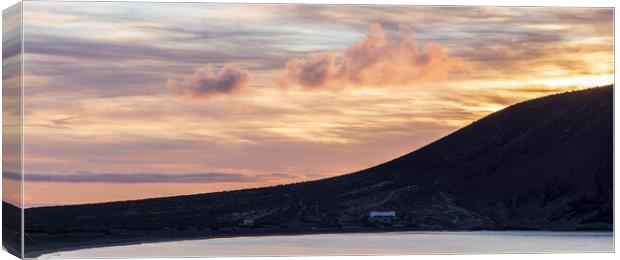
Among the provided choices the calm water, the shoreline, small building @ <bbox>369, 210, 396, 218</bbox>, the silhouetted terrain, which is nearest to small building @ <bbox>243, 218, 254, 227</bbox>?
the silhouetted terrain

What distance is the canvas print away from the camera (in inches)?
1174

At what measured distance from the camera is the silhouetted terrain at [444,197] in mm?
31984

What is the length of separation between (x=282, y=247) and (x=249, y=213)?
2.50 meters

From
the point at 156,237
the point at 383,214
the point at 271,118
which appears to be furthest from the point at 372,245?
the point at 156,237

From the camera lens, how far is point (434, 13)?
1253 inches

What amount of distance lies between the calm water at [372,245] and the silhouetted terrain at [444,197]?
1.36 feet

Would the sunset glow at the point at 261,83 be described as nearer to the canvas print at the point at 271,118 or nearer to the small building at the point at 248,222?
the canvas print at the point at 271,118

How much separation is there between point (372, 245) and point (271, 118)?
363 cm

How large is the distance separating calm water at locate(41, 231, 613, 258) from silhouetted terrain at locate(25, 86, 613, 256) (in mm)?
414

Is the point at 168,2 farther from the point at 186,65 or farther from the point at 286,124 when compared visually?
the point at 286,124

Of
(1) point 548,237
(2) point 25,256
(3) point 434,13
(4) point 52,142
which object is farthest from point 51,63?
(1) point 548,237

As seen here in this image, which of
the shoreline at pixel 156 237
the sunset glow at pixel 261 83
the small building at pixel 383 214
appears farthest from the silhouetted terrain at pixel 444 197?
the sunset glow at pixel 261 83

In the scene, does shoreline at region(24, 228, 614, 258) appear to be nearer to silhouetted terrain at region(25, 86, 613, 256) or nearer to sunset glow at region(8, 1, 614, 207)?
silhouetted terrain at region(25, 86, 613, 256)

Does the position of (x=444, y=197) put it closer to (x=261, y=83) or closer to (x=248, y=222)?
(x=248, y=222)
